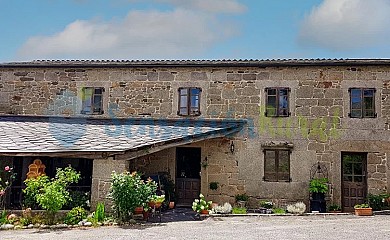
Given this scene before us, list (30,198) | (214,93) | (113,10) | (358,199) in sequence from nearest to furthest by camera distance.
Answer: (30,198)
(113,10)
(358,199)
(214,93)

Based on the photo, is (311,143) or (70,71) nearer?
(311,143)

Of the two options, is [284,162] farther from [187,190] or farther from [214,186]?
[187,190]

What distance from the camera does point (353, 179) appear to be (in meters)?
13.6

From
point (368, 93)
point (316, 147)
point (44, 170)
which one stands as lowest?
point (44, 170)

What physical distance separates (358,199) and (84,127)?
1023cm

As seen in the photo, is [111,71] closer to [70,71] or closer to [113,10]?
[70,71]

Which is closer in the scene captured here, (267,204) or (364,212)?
(364,212)

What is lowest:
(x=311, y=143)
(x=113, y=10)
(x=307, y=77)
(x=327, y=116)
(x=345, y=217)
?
(x=345, y=217)

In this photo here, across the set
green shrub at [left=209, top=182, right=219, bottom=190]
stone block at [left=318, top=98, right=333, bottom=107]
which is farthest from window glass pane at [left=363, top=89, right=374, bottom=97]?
green shrub at [left=209, top=182, right=219, bottom=190]

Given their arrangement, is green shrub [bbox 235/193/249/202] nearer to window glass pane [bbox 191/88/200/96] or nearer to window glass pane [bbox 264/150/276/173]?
window glass pane [bbox 264/150/276/173]

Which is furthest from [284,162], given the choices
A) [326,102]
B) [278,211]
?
[326,102]

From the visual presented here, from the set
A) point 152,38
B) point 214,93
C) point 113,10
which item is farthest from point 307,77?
point 113,10

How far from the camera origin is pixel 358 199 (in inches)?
530

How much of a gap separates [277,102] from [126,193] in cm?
700
